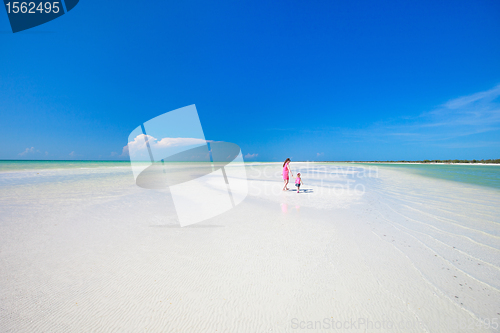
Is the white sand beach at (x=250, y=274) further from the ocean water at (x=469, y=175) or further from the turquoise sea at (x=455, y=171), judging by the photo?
the turquoise sea at (x=455, y=171)

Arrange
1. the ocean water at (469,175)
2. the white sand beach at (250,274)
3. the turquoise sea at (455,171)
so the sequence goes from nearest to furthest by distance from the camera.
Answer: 1. the white sand beach at (250,274)
2. the ocean water at (469,175)
3. the turquoise sea at (455,171)

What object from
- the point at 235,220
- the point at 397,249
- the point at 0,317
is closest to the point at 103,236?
the point at 0,317

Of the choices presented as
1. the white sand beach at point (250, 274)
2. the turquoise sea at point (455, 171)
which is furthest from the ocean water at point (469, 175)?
the white sand beach at point (250, 274)

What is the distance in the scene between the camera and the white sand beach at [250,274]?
7.92ft

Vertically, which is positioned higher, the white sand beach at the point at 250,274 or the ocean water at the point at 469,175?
the white sand beach at the point at 250,274

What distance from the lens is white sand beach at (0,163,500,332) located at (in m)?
2.41

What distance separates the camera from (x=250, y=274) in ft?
10.8

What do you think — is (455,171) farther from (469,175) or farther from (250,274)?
Result: (250,274)

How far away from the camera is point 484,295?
2.80m

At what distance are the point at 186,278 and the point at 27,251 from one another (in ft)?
12.1

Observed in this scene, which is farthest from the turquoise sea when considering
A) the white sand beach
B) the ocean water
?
the white sand beach

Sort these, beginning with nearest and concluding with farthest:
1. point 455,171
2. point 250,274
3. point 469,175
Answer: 1. point 250,274
2. point 469,175
3. point 455,171

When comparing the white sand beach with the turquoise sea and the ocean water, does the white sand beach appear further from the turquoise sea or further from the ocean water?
the turquoise sea

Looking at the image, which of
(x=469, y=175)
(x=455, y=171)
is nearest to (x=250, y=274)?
(x=469, y=175)
